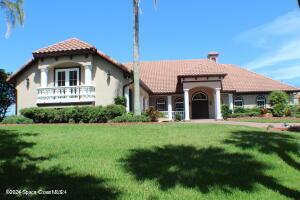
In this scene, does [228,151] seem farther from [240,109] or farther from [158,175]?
[240,109]

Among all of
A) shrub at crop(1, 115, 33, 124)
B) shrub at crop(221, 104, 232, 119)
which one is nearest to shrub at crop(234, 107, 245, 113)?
shrub at crop(221, 104, 232, 119)

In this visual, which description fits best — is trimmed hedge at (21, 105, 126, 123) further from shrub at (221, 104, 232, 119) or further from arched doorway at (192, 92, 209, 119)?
arched doorway at (192, 92, 209, 119)

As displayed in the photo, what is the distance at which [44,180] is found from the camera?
7.55 metres

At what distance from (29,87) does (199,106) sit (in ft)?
52.0

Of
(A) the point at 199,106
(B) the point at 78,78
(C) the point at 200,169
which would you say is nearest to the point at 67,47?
(B) the point at 78,78

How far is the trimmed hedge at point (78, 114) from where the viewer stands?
2162cm

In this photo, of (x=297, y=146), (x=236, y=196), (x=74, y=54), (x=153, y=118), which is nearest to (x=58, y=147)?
(x=236, y=196)

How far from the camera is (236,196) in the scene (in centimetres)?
A: 697

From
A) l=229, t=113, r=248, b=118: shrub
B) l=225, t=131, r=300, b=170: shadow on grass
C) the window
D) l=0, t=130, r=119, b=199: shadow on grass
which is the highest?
the window

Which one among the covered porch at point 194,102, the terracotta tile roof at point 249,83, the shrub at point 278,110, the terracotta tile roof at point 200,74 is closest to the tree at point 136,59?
the terracotta tile roof at point 200,74

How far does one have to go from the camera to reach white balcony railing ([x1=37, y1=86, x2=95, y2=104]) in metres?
24.5

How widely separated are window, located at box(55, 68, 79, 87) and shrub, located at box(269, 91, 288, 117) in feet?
59.4

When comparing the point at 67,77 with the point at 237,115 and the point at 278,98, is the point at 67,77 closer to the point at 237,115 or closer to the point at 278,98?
the point at 237,115

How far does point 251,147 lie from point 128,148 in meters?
3.94
